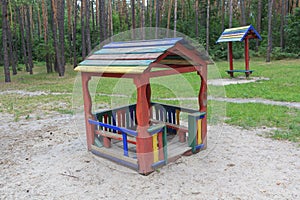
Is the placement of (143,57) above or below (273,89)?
above

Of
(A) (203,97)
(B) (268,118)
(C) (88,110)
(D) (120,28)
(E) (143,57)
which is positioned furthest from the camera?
(D) (120,28)

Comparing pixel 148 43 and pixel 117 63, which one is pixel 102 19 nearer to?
pixel 148 43

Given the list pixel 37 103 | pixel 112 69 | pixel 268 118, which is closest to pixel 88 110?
pixel 112 69

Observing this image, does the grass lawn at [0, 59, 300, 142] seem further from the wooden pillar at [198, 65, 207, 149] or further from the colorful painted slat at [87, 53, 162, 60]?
the colorful painted slat at [87, 53, 162, 60]

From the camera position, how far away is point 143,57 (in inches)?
143

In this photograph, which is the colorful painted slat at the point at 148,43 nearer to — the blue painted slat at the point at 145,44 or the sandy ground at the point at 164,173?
the blue painted slat at the point at 145,44

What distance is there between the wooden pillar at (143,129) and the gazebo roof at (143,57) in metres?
0.19

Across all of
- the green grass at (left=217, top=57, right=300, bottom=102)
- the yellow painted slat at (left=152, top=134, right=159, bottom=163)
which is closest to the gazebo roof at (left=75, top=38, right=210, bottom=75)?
the yellow painted slat at (left=152, top=134, right=159, bottom=163)

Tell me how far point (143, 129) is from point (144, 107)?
29 cm

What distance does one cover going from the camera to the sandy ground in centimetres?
340

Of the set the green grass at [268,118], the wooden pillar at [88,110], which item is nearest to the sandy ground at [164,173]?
the wooden pillar at [88,110]

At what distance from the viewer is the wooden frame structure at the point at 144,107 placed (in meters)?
3.65

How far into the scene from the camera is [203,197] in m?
3.25

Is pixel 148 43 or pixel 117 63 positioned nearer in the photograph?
pixel 117 63
